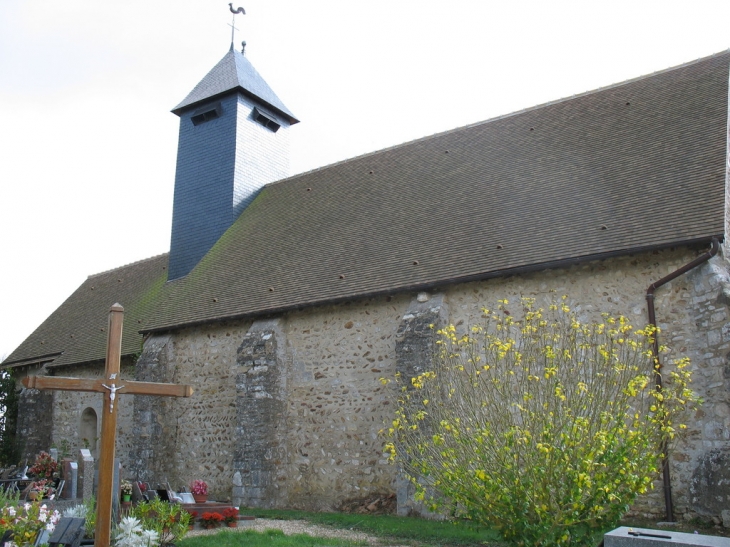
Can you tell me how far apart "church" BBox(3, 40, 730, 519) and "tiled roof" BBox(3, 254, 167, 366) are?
31cm

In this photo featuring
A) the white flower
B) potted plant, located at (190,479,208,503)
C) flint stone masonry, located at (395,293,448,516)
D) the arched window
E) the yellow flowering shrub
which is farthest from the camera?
the arched window

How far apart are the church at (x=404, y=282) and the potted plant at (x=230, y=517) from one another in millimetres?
2553

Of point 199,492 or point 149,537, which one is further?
point 199,492

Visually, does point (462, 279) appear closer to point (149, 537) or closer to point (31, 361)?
point (149, 537)

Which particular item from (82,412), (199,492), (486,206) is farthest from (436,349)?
(82,412)

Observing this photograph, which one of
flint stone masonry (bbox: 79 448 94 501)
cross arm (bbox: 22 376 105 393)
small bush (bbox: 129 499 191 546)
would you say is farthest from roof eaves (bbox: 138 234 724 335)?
cross arm (bbox: 22 376 105 393)

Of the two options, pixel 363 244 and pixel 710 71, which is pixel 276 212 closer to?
pixel 363 244

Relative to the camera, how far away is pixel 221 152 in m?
19.5

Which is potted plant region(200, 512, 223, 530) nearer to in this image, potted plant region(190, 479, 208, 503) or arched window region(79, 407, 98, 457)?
potted plant region(190, 479, 208, 503)

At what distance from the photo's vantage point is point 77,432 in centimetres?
1806

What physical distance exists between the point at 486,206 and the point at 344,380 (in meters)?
4.15

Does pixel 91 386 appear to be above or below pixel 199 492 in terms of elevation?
above

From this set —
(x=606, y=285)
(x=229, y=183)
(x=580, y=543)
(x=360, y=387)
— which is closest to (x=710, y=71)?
(x=606, y=285)

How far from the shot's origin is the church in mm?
9594
